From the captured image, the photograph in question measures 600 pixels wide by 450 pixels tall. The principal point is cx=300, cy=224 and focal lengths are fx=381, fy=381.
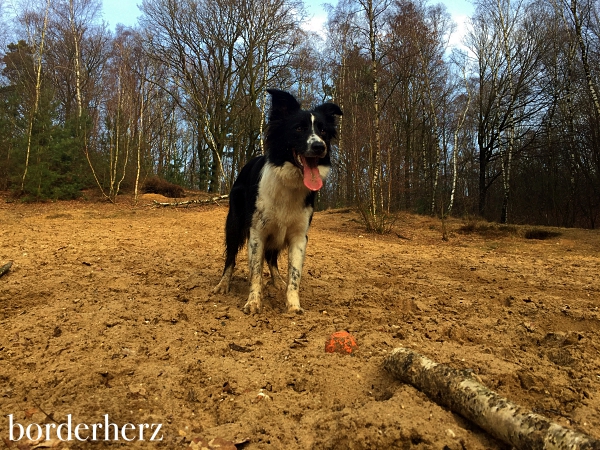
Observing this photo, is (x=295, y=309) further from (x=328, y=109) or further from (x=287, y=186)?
(x=328, y=109)

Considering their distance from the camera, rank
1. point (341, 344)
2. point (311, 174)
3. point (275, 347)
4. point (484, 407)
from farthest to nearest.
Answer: point (311, 174)
point (275, 347)
point (341, 344)
point (484, 407)

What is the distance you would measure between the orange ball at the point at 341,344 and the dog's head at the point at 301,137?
4.73 feet

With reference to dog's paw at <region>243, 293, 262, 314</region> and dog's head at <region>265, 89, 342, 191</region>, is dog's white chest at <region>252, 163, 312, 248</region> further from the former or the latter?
dog's paw at <region>243, 293, 262, 314</region>

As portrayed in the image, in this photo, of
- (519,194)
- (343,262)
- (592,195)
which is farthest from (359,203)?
(519,194)

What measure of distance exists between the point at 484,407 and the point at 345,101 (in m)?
20.2

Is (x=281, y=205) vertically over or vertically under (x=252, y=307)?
over

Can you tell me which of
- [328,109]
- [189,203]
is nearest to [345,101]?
[189,203]

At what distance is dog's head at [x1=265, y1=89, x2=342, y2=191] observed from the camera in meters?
3.56

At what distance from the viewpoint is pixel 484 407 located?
154cm

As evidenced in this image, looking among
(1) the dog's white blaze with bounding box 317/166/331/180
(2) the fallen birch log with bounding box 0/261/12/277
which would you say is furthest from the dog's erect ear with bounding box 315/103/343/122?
(2) the fallen birch log with bounding box 0/261/12/277

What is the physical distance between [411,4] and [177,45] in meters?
12.0

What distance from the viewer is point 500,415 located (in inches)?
57.7

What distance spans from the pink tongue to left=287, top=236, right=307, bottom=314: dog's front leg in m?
0.62

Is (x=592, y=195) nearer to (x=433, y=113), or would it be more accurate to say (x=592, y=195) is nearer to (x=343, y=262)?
(x=433, y=113)
